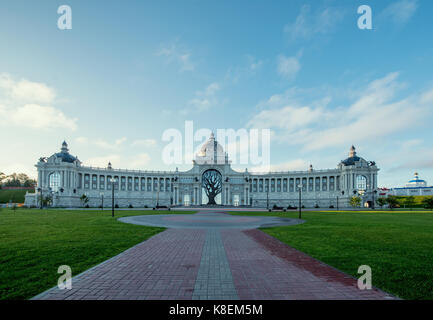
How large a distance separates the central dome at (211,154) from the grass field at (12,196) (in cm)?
7244

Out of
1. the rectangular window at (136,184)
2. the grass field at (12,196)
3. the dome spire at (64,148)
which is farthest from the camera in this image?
the rectangular window at (136,184)

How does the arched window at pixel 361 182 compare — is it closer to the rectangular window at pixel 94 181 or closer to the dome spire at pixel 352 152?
the dome spire at pixel 352 152

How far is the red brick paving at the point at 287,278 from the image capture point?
595cm

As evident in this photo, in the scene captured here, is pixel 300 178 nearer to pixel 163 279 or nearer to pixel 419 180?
pixel 419 180

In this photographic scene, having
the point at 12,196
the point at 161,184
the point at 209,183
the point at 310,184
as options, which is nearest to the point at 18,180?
the point at 12,196

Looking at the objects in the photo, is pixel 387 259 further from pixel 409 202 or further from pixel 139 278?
pixel 409 202

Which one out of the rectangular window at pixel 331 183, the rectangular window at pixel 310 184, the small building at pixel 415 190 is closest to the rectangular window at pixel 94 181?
the rectangular window at pixel 310 184

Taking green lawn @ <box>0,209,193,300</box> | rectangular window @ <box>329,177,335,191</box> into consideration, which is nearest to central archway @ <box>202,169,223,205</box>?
rectangular window @ <box>329,177,335,191</box>

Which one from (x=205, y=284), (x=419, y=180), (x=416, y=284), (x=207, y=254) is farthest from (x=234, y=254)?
(x=419, y=180)

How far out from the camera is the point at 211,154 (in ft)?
363

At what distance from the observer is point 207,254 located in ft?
34.2
